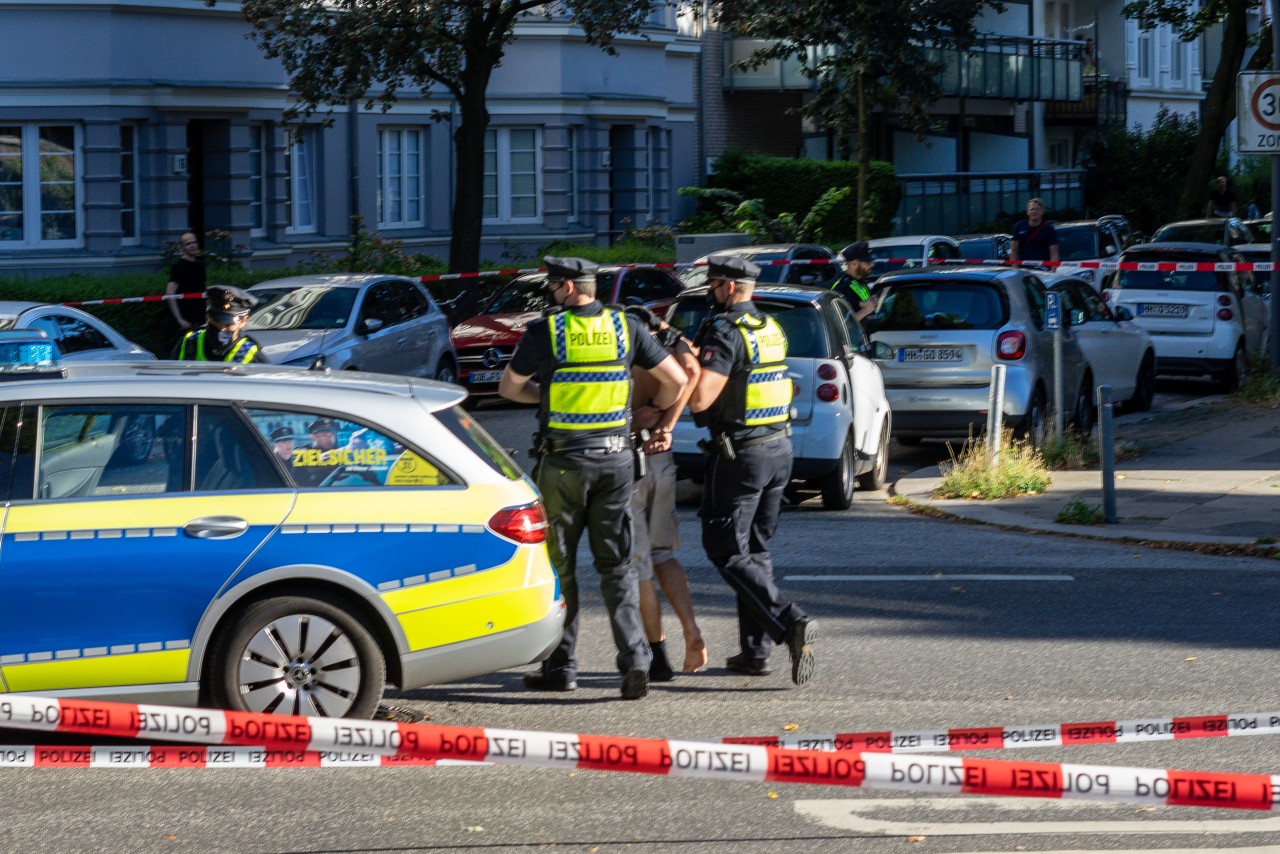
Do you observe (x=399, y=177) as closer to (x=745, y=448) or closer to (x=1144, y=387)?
(x=1144, y=387)

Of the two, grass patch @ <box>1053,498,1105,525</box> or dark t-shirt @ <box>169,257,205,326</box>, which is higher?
dark t-shirt @ <box>169,257,205,326</box>

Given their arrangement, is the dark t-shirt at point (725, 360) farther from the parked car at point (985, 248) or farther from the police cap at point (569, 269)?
the parked car at point (985, 248)

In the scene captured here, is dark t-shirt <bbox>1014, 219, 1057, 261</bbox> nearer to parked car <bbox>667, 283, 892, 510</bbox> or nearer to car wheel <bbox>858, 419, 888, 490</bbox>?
car wheel <bbox>858, 419, 888, 490</bbox>

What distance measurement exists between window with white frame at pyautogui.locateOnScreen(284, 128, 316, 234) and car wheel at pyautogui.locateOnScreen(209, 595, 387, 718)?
75.8 feet

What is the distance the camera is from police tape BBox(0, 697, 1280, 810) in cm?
423

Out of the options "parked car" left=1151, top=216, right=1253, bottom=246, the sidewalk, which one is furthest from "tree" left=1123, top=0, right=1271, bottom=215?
the sidewalk

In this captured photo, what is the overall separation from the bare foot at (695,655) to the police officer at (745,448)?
0.89ft

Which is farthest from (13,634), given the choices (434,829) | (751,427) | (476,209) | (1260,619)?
(476,209)

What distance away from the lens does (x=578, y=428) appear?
7410 mm

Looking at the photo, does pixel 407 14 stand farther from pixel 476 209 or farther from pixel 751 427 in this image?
pixel 751 427

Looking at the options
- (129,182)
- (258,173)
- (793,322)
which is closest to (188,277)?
(129,182)

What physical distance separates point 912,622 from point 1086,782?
4.90 metres

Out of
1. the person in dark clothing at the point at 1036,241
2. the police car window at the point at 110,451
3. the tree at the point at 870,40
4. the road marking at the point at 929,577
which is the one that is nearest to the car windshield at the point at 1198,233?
the tree at the point at 870,40

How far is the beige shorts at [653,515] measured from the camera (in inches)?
305
